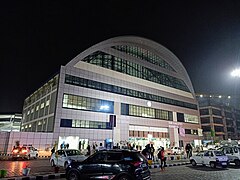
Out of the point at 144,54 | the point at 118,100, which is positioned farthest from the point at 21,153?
the point at 144,54

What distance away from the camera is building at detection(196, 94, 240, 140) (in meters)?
71.6

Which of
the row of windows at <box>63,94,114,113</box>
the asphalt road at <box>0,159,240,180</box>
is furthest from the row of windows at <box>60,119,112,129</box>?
the asphalt road at <box>0,159,240,180</box>

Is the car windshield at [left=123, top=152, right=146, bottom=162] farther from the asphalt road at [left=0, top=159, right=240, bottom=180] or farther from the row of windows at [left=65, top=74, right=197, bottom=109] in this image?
the row of windows at [left=65, top=74, right=197, bottom=109]

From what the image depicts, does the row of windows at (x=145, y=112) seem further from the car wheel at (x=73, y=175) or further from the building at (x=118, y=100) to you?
the car wheel at (x=73, y=175)

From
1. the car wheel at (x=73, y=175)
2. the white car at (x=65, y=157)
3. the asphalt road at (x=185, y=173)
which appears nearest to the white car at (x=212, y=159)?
the asphalt road at (x=185, y=173)

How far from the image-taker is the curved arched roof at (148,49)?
120 ft

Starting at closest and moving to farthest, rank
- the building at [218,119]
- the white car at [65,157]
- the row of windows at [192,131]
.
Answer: the white car at [65,157]
the row of windows at [192,131]
the building at [218,119]

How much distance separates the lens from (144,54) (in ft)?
163

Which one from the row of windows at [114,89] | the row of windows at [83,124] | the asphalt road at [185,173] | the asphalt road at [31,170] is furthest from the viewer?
the row of windows at [114,89]

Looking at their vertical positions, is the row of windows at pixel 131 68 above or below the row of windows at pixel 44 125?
above

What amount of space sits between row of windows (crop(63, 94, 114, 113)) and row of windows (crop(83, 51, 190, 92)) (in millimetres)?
7979

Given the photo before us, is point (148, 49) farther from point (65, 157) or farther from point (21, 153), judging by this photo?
point (65, 157)

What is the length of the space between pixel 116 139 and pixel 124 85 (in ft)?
39.7

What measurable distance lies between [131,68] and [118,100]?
10021mm
